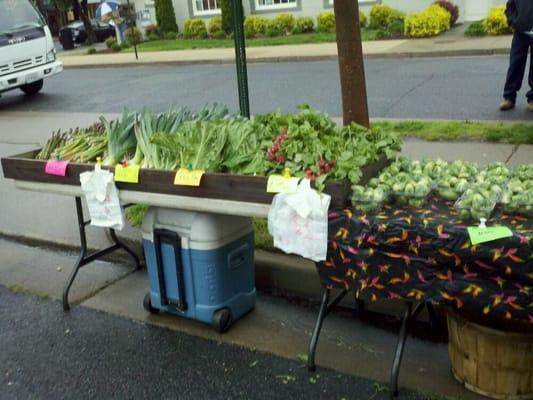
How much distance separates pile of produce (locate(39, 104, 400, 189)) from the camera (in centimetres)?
328

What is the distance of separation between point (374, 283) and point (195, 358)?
119cm

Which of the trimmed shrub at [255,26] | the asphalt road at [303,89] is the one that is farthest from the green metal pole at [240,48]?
the trimmed shrub at [255,26]

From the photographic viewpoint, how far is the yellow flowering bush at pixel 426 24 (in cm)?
1759

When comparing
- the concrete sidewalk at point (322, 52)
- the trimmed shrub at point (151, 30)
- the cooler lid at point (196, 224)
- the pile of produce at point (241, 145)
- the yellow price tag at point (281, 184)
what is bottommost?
the cooler lid at point (196, 224)

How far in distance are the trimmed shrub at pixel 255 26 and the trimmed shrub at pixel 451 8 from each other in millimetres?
5861

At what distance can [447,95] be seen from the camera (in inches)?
384

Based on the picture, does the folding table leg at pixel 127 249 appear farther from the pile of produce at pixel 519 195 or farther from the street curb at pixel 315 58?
the street curb at pixel 315 58

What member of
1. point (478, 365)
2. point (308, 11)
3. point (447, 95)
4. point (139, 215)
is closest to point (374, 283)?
point (478, 365)

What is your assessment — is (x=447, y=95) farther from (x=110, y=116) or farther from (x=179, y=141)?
(x=179, y=141)

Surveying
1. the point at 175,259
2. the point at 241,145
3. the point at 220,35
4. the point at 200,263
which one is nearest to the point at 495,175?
the point at 241,145

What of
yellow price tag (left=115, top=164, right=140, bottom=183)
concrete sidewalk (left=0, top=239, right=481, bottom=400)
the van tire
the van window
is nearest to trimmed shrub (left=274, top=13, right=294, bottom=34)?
the van tire

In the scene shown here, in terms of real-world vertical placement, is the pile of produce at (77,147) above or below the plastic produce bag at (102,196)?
above

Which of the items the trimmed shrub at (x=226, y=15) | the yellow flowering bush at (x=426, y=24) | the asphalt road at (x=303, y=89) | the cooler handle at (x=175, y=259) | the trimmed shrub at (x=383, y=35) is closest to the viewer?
the cooler handle at (x=175, y=259)

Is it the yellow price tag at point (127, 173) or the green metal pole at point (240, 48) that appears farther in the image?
the green metal pole at point (240, 48)
